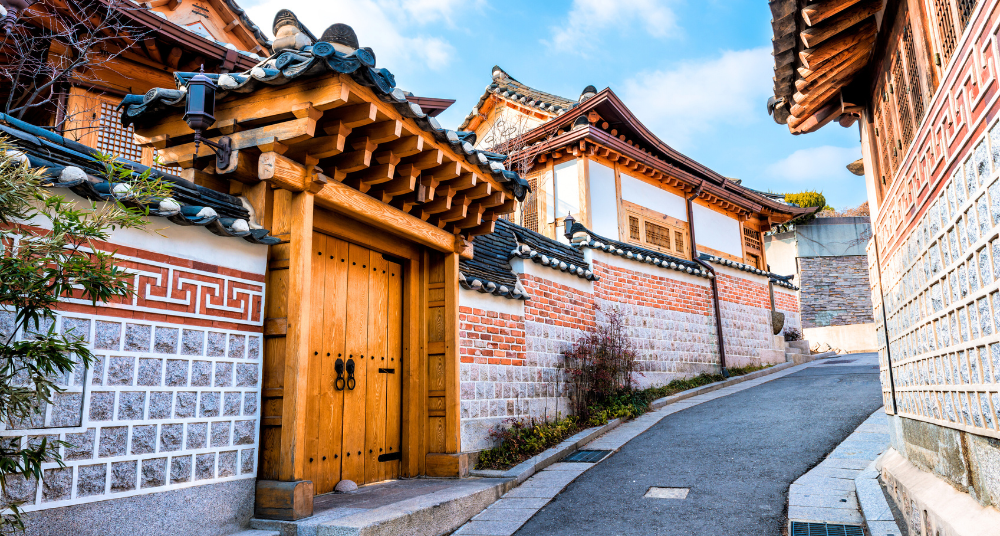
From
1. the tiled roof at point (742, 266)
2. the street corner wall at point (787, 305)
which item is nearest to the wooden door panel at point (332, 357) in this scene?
the tiled roof at point (742, 266)

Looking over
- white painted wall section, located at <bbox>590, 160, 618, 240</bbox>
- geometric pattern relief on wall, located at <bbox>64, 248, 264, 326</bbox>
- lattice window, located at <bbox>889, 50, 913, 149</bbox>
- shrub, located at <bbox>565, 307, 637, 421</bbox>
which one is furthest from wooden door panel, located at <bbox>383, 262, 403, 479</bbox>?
white painted wall section, located at <bbox>590, 160, 618, 240</bbox>

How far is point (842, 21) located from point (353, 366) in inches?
192

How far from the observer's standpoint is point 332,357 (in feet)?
17.4

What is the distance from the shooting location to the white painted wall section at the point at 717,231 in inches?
599

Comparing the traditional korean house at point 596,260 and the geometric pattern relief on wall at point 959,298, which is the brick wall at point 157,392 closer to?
the traditional korean house at point 596,260

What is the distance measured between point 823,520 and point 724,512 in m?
0.74

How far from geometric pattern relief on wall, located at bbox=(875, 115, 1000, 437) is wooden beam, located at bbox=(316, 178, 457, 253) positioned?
4.04 m

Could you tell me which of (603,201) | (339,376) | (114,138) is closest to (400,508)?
(339,376)

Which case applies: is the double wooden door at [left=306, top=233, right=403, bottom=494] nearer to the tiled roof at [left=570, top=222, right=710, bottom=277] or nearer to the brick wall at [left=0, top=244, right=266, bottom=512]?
the brick wall at [left=0, top=244, right=266, bottom=512]

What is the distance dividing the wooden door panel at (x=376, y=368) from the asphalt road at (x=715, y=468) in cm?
159

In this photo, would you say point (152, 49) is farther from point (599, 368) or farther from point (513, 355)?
point (599, 368)

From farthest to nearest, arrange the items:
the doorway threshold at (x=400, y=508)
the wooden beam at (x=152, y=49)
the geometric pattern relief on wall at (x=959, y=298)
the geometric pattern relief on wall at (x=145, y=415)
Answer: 1. the wooden beam at (x=152, y=49)
2. the doorway threshold at (x=400, y=508)
3. the geometric pattern relief on wall at (x=145, y=415)
4. the geometric pattern relief on wall at (x=959, y=298)

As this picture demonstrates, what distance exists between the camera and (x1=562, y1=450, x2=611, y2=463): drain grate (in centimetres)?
695

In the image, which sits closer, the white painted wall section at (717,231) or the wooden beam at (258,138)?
the wooden beam at (258,138)
